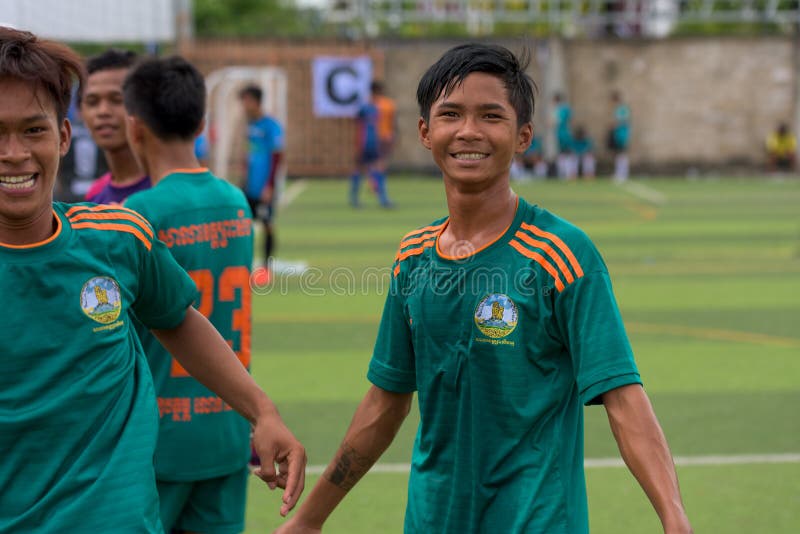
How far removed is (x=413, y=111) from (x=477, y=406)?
29.8m

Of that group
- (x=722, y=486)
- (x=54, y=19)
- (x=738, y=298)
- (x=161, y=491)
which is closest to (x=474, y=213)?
(x=161, y=491)

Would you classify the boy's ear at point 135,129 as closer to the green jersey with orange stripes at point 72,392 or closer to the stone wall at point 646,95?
the green jersey with orange stripes at point 72,392

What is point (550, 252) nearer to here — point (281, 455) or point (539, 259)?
point (539, 259)

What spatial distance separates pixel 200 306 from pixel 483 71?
1.79 meters

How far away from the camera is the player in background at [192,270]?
4.38 meters

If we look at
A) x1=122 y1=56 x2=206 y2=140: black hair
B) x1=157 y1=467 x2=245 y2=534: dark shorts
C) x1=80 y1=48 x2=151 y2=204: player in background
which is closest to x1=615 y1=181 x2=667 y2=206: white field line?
x1=80 y1=48 x2=151 y2=204: player in background

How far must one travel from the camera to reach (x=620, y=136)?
31.5m

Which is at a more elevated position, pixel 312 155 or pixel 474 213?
pixel 474 213

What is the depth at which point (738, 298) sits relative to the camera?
501 inches

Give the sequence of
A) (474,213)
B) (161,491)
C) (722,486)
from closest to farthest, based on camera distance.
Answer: (474,213) < (161,491) < (722,486)

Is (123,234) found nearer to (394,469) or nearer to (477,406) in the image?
(477,406)

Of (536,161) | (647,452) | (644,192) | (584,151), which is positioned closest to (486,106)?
(647,452)

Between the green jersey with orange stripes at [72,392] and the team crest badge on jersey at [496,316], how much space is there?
0.90 meters

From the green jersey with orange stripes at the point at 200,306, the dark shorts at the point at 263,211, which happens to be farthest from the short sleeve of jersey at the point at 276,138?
the green jersey with orange stripes at the point at 200,306
